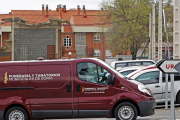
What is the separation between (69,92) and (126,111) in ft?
5.04

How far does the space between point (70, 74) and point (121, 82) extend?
1.32 meters

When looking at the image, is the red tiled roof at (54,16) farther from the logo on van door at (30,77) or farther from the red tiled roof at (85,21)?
the logo on van door at (30,77)

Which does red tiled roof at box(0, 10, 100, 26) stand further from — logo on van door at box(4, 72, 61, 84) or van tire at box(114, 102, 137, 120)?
van tire at box(114, 102, 137, 120)

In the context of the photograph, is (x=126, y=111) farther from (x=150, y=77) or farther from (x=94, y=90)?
(x=150, y=77)

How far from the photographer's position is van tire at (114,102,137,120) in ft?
36.7

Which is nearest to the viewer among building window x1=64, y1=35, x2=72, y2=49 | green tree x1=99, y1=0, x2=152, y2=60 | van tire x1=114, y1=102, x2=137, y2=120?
van tire x1=114, y1=102, x2=137, y2=120

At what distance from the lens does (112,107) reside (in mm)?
11297

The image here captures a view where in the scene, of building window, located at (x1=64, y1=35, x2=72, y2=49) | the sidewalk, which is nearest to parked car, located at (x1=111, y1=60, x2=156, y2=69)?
the sidewalk

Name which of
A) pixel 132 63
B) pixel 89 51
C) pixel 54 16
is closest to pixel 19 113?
pixel 132 63

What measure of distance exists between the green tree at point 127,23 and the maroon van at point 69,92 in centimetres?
4668

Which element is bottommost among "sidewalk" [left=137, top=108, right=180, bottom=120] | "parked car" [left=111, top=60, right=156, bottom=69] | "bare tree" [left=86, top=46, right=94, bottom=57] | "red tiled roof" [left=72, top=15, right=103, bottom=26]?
"sidewalk" [left=137, top=108, right=180, bottom=120]

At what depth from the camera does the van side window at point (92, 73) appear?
37.3 ft

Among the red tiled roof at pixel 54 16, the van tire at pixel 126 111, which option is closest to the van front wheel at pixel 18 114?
the van tire at pixel 126 111

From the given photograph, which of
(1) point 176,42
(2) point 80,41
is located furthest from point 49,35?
(1) point 176,42
